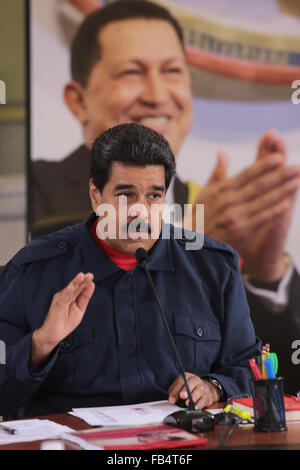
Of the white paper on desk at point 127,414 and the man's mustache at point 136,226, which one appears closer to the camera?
the white paper on desk at point 127,414

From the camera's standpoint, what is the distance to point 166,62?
314cm

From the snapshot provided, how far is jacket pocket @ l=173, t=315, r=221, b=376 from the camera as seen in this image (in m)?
1.88

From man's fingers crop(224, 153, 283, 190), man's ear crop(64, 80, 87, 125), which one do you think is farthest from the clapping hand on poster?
man's ear crop(64, 80, 87, 125)

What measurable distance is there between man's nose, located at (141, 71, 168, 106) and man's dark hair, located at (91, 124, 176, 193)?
4.06 feet

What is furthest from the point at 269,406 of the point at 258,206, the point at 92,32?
the point at 92,32

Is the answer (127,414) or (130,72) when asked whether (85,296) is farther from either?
(130,72)

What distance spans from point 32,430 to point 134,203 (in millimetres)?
700

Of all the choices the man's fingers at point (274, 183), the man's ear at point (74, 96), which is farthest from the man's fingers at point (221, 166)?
the man's ear at point (74, 96)

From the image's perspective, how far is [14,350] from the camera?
171cm

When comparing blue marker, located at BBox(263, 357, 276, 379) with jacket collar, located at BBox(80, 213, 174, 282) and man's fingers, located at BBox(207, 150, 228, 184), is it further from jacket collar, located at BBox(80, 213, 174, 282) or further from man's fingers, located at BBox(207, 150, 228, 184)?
man's fingers, located at BBox(207, 150, 228, 184)

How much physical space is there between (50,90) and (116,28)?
434mm

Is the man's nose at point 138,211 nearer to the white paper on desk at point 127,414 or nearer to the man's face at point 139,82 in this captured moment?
the white paper on desk at point 127,414

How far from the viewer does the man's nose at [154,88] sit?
3.13 meters

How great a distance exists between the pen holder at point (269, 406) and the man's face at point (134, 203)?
0.61 meters
